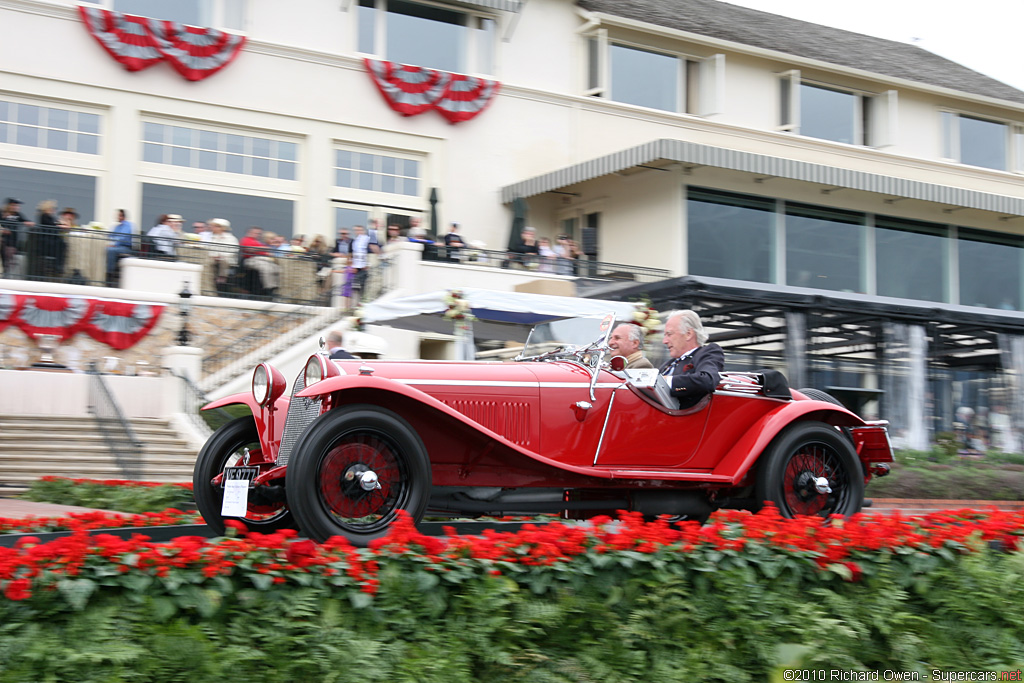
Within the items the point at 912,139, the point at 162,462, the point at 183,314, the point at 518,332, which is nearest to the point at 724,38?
the point at 912,139

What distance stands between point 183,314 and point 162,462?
3.95 meters

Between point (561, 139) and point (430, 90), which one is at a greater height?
point (430, 90)

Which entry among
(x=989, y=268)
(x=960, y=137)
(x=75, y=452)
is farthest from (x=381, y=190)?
(x=960, y=137)

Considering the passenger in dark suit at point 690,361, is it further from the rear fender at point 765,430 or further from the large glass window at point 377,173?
the large glass window at point 377,173

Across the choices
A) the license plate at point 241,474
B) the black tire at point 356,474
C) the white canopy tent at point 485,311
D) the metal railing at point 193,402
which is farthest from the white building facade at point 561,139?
the license plate at point 241,474

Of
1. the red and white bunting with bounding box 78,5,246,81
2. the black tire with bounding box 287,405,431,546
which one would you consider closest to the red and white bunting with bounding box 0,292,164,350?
the red and white bunting with bounding box 78,5,246,81

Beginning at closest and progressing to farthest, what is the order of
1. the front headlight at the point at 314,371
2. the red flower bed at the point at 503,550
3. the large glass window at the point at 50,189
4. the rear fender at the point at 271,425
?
the red flower bed at the point at 503,550 < the front headlight at the point at 314,371 < the rear fender at the point at 271,425 < the large glass window at the point at 50,189

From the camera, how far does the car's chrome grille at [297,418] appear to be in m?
5.92

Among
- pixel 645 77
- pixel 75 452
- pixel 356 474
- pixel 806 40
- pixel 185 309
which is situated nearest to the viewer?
pixel 356 474

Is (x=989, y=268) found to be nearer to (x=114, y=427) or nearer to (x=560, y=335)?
(x=114, y=427)

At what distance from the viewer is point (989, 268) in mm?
27828

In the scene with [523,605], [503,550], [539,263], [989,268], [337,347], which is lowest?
[523,605]

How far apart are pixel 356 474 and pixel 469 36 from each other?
64.8 ft

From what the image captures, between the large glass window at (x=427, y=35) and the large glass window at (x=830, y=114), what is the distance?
9281mm
